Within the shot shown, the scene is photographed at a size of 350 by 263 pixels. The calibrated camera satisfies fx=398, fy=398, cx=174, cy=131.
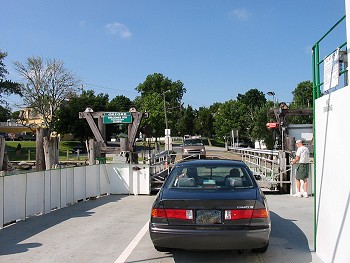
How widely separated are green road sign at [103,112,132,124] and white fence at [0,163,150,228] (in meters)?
3.46

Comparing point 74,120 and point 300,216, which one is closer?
point 300,216

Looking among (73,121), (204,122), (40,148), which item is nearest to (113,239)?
(40,148)

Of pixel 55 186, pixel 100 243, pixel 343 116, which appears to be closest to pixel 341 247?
pixel 343 116

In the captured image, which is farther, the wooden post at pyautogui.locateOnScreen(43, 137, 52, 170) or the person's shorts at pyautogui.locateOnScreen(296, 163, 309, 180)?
the wooden post at pyautogui.locateOnScreen(43, 137, 52, 170)

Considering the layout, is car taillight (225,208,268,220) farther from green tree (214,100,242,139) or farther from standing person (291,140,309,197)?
green tree (214,100,242,139)

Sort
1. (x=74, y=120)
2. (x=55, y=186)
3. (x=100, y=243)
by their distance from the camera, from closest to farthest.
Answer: (x=100, y=243)
(x=55, y=186)
(x=74, y=120)

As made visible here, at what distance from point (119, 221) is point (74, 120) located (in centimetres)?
5707

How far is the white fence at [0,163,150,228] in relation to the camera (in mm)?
8570

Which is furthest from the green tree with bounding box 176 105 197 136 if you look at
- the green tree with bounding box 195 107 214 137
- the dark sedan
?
the dark sedan

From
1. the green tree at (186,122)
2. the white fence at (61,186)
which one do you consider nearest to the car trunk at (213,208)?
the white fence at (61,186)

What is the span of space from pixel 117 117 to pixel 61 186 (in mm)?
6154

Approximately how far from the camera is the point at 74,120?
63.7m

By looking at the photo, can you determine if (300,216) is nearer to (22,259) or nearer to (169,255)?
(169,255)

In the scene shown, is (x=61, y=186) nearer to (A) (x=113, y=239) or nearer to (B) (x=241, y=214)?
(A) (x=113, y=239)
